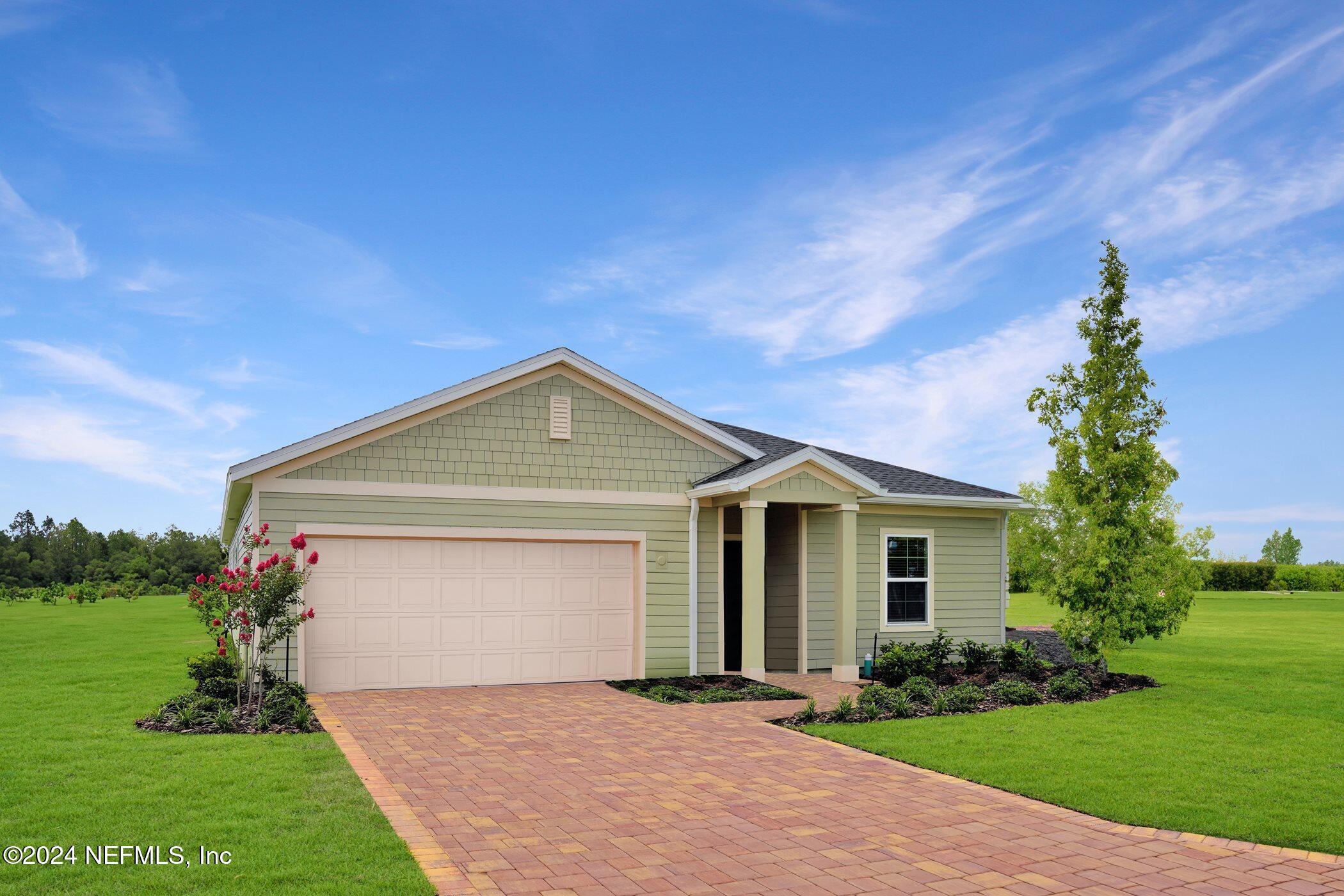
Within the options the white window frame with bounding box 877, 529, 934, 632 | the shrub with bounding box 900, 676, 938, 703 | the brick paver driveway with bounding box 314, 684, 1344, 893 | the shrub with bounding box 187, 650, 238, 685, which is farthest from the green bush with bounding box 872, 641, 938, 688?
the shrub with bounding box 187, 650, 238, 685

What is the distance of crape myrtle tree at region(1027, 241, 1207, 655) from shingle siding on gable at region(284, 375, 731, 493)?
5885 millimetres

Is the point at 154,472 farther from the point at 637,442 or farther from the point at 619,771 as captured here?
the point at 619,771

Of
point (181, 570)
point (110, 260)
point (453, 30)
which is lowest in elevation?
point (181, 570)

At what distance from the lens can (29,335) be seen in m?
21.5

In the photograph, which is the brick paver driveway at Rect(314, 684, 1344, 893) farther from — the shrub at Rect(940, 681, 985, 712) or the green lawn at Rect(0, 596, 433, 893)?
the shrub at Rect(940, 681, 985, 712)

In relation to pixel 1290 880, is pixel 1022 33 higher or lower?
higher

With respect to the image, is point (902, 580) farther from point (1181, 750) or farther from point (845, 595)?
point (1181, 750)

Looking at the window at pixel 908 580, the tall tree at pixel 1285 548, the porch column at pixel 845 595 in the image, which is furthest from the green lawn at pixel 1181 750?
the tall tree at pixel 1285 548

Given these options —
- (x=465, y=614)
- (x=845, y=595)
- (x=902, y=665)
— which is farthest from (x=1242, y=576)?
(x=465, y=614)

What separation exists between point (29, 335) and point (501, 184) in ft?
37.3

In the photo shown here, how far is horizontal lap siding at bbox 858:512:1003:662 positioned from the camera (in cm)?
1683

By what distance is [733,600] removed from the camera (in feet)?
58.3

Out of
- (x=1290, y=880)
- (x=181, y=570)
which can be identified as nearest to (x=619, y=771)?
(x=1290, y=880)

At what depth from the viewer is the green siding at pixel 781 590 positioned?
16656 mm
